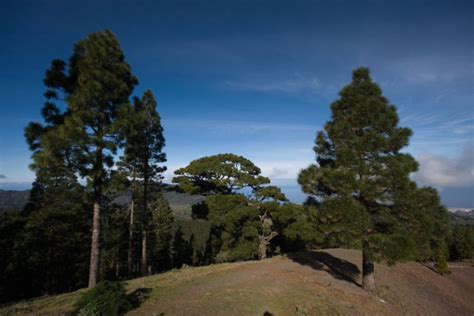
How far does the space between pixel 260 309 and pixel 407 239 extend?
5688mm

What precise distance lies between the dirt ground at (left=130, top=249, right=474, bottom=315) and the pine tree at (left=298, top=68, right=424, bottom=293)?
1.69 m

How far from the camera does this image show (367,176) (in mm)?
10000

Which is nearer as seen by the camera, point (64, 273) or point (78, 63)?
point (78, 63)

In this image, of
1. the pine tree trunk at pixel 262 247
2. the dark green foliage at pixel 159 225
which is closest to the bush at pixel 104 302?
the pine tree trunk at pixel 262 247

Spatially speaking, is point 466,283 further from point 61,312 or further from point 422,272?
point 61,312

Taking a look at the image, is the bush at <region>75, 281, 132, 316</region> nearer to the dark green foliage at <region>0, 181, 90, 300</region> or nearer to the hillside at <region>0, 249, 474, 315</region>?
the hillside at <region>0, 249, 474, 315</region>

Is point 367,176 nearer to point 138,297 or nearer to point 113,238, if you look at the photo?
point 138,297

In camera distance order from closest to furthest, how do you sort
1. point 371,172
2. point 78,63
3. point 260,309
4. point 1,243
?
point 260,309
point 371,172
point 78,63
point 1,243

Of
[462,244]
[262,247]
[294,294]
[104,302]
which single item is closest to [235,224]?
[262,247]

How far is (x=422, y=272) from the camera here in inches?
723

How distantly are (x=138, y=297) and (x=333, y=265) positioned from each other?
11.3m

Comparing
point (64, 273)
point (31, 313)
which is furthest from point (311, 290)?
point (64, 273)

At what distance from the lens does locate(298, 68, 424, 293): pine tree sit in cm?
941

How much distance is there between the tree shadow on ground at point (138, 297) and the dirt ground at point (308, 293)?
0.26 meters
